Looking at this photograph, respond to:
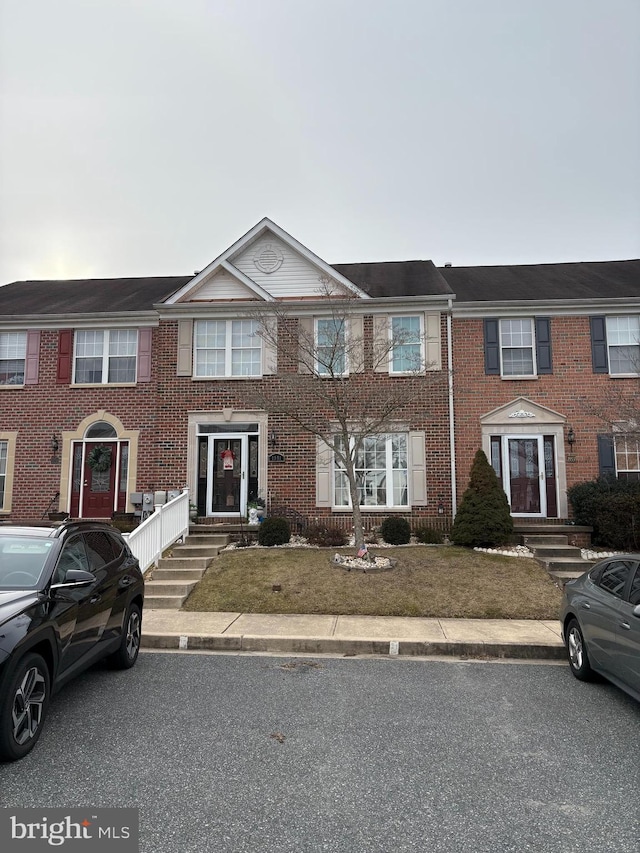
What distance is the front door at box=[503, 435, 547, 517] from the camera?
14008mm

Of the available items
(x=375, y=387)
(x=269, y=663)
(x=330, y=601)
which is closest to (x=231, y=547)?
(x=330, y=601)

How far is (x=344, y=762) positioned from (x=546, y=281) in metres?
15.5

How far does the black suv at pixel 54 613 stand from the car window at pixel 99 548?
0.05 ft

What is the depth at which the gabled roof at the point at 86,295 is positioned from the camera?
617 inches

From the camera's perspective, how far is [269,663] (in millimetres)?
6695

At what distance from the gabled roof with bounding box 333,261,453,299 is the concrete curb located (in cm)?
932

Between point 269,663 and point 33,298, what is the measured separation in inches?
573

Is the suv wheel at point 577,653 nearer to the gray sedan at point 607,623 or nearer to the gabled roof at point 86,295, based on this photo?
the gray sedan at point 607,623

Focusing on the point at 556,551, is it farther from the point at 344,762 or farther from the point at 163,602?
the point at 344,762

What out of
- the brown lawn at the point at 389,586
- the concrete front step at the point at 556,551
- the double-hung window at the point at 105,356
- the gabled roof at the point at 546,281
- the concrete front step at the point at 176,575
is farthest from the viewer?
the double-hung window at the point at 105,356

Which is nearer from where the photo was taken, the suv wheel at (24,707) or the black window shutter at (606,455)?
the suv wheel at (24,707)

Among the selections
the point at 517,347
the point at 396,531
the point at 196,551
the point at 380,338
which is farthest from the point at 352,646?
the point at 517,347

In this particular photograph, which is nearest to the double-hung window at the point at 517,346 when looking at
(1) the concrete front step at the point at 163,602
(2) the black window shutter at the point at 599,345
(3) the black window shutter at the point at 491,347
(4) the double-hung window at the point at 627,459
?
(3) the black window shutter at the point at 491,347

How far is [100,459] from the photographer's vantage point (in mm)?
14656
